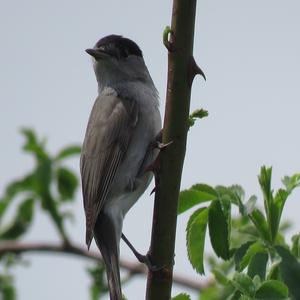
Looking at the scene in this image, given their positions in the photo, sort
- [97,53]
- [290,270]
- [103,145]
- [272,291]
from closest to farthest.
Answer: [272,291]
[290,270]
[103,145]
[97,53]

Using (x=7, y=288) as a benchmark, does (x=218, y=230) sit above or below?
above

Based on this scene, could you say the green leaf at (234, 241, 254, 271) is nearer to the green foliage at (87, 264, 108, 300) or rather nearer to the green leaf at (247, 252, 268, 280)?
the green leaf at (247, 252, 268, 280)

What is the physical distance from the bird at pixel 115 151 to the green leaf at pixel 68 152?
0.66 meters

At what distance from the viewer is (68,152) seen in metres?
3.54

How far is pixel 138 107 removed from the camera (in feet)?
17.5

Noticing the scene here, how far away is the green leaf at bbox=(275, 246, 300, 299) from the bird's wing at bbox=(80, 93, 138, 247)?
87.2 inches

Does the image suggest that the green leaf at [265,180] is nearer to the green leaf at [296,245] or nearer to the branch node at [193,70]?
the green leaf at [296,245]

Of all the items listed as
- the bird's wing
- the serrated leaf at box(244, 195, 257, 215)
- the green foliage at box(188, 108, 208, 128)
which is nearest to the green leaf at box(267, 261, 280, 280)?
the serrated leaf at box(244, 195, 257, 215)

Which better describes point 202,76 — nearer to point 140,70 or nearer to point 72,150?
point 72,150

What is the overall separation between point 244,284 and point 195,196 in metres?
0.63

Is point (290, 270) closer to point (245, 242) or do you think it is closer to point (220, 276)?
point (245, 242)

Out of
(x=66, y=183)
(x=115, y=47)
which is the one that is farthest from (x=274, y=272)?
(x=115, y=47)

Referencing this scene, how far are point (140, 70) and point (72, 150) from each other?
265cm

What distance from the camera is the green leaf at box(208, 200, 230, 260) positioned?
2.46 metres
